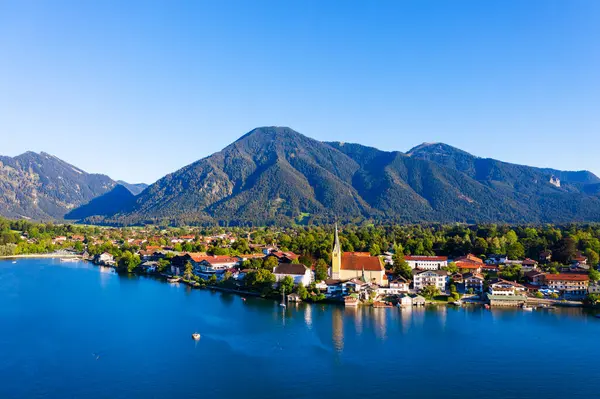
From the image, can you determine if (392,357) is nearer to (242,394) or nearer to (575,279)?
(242,394)

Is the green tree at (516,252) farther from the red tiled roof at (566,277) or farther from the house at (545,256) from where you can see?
the red tiled roof at (566,277)

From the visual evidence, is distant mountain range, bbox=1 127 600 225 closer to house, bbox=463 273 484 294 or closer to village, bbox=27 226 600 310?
village, bbox=27 226 600 310

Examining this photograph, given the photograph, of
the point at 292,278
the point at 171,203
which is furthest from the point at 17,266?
the point at 171,203

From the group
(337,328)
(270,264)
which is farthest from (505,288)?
(270,264)

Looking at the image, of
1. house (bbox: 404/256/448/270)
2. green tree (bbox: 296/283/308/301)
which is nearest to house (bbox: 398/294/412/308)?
green tree (bbox: 296/283/308/301)

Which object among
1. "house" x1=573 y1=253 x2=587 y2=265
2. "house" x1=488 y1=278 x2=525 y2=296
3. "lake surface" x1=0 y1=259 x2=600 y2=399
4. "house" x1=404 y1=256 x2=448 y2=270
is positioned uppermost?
"house" x1=573 y1=253 x2=587 y2=265
